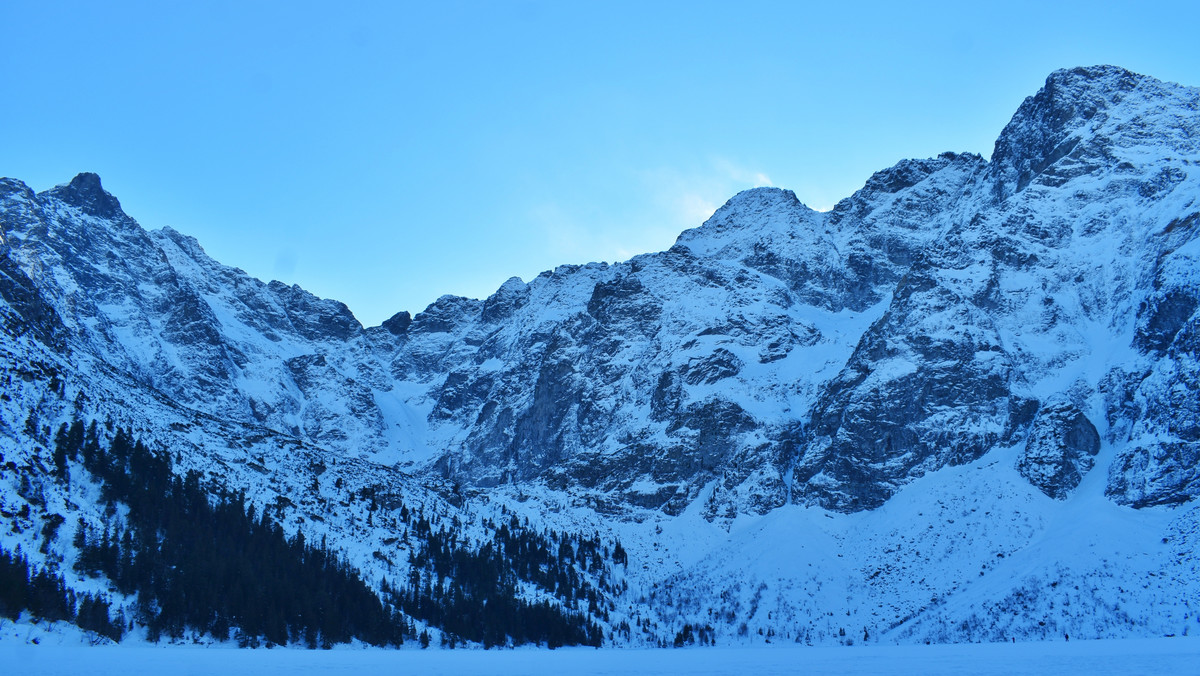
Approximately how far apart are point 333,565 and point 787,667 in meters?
83.6

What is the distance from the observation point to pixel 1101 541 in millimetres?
153750

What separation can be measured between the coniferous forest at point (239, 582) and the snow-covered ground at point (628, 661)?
8118mm

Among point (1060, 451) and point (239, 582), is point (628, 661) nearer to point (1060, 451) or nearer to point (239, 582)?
point (239, 582)

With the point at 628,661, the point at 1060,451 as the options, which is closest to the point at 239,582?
the point at 628,661

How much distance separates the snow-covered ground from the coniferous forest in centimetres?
812

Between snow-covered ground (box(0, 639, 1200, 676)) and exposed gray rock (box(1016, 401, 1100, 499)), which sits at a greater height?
exposed gray rock (box(1016, 401, 1100, 499))

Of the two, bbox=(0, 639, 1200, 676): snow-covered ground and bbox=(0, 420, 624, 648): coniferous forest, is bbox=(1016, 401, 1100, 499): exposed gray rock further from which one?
bbox=(0, 420, 624, 648): coniferous forest

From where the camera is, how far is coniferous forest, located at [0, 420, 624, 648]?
119250 mm

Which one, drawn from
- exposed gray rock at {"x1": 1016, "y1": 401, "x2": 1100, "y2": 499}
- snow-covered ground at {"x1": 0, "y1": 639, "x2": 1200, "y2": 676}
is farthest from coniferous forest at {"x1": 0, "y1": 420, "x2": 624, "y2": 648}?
exposed gray rock at {"x1": 1016, "y1": 401, "x2": 1100, "y2": 499}

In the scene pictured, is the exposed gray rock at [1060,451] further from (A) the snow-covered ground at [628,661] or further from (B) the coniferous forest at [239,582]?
(B) the coniferous forest at [239,582]

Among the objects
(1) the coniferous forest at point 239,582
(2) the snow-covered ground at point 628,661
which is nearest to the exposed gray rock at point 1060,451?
(2) the snow-covered ground at point 628,661

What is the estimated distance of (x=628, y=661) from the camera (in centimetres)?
12288

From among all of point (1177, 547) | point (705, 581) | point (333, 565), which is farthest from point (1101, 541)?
point (333, 565)

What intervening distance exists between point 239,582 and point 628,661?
56.9 m
